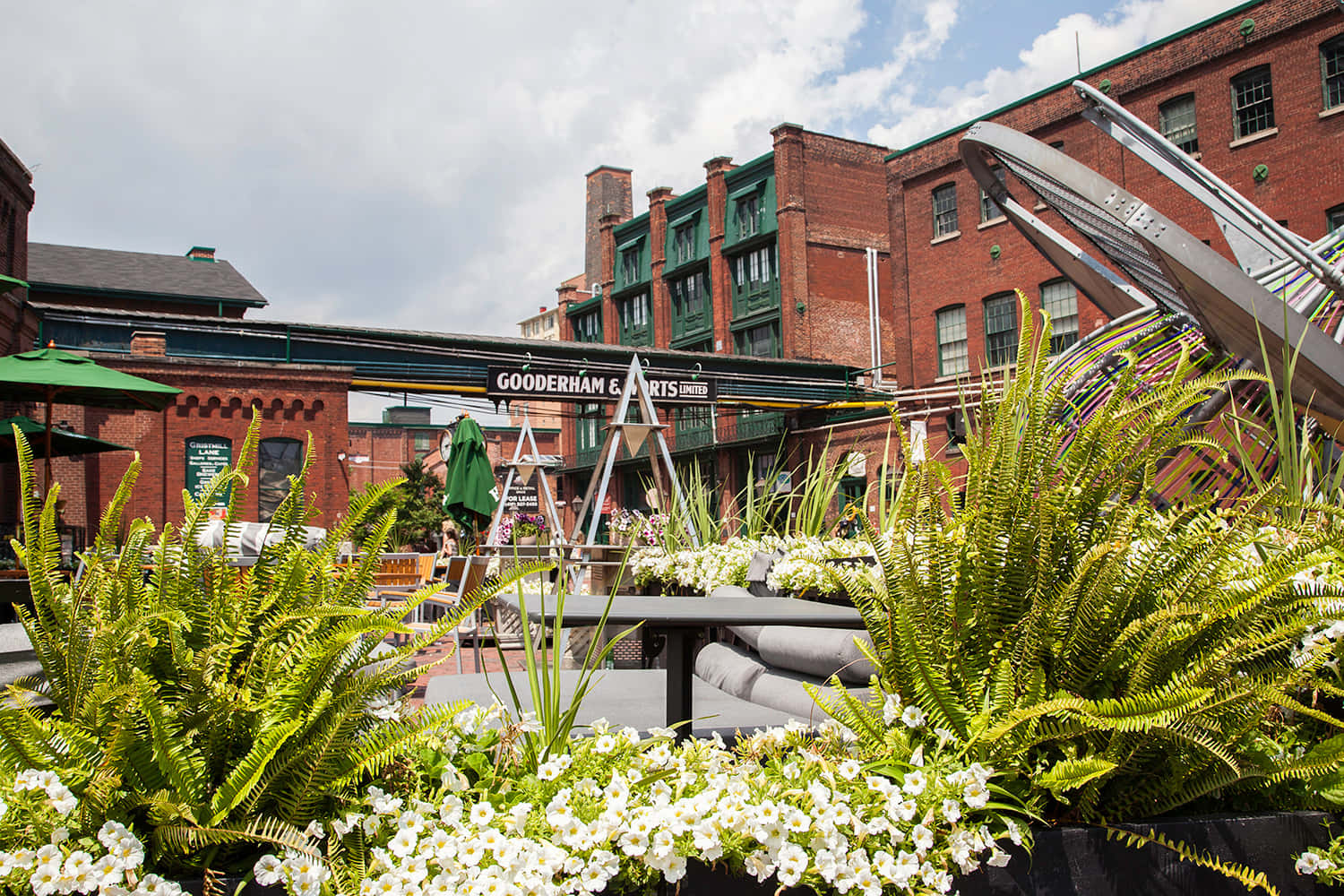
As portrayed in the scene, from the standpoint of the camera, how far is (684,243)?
3997 cm

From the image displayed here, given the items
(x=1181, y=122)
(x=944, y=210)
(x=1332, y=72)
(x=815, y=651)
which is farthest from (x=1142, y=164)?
(x=815, y=651)

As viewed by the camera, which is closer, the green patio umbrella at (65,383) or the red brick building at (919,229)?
the green patio umbrella at (65,383)

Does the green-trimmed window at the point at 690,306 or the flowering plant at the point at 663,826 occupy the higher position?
the green-trimmed window at the point at 690,306

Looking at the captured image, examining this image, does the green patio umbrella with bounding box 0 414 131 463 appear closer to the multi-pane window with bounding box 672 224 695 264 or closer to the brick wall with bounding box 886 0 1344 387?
the brick wall with bounding box 886 0 1344 387

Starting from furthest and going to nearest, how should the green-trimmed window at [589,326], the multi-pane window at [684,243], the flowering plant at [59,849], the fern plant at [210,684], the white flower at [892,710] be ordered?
the green-trimmed window at [589,326], the multi-pane window at [684,243], the white flower at [892,710], the fern plant at [210,684], the flowering plant at [59,849]

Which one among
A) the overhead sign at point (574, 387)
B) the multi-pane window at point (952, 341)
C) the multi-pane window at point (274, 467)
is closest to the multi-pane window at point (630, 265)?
the multi-pane window at point (952, 341)

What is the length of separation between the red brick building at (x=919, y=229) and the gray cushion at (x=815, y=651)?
1.46m

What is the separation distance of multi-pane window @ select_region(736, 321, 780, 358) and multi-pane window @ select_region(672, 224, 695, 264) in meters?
4.50

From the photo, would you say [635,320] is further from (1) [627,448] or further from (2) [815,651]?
(2) [815,651]

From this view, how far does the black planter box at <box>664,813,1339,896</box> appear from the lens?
173cm

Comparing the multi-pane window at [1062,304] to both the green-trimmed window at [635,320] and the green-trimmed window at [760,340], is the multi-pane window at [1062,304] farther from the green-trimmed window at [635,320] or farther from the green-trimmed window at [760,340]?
the green-trimmed window at [635,320]

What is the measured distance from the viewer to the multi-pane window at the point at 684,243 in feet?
130

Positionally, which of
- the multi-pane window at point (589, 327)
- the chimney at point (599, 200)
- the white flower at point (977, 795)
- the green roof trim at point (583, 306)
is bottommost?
the white flower at point (977, 795)

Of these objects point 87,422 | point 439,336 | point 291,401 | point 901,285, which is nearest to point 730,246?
point 901,285
